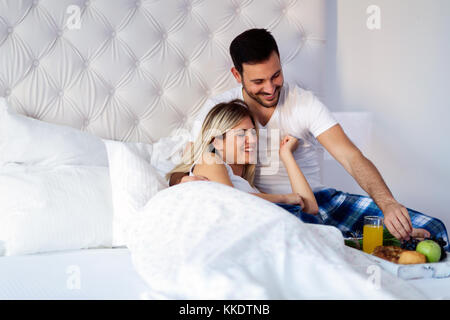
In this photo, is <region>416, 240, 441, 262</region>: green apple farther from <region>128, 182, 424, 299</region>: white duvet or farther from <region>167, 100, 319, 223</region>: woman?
<region>167, 100, 319, 223</region>: woman

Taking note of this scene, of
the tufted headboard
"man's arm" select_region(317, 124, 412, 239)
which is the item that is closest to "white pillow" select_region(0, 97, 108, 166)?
the tufted headboard

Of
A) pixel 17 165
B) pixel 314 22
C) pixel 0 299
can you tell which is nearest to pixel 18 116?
pixel 17 165

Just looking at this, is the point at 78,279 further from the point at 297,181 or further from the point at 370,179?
the point at 370,179

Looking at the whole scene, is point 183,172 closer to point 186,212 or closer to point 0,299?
point 186,212

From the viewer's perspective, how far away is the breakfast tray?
4.13 feet

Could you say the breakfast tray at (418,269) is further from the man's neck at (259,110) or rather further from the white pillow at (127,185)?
the man's neck at (259,110)

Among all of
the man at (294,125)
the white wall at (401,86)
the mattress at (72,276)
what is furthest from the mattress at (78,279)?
the white wall at (401,86)

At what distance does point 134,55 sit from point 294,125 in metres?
0.81

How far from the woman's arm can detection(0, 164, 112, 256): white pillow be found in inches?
28.7

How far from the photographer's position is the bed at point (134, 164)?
3.51 feet

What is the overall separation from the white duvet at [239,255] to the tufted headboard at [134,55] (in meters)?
0.98

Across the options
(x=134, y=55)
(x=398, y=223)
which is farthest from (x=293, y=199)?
(x=134, y=55)

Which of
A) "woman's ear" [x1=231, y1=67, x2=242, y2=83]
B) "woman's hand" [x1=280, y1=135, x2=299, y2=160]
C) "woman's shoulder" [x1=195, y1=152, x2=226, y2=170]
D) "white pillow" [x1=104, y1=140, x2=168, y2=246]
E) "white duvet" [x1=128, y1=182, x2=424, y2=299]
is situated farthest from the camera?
"woman's ear" [x1=231, y1=67, x2=242, y2=83]

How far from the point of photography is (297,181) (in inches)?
77.4
